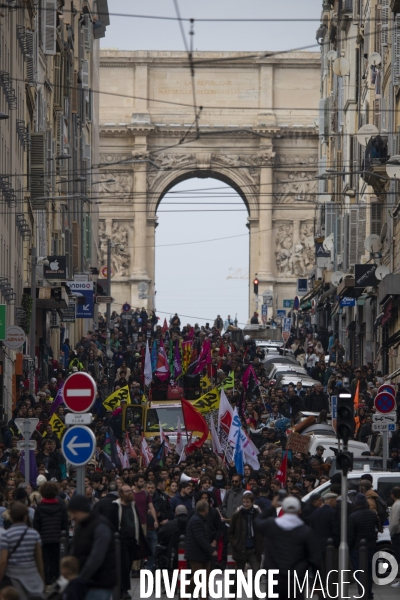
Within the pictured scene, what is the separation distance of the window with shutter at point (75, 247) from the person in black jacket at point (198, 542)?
147 feet

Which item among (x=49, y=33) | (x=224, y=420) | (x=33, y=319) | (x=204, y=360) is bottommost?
(x=224, y=420)

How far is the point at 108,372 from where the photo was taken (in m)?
51.8

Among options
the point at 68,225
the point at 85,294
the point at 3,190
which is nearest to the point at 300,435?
the point at 3,190

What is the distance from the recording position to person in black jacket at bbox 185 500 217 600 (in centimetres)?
1761

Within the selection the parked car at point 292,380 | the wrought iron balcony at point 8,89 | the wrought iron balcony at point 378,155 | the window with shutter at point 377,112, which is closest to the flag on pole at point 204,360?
the parked car at point 292,380

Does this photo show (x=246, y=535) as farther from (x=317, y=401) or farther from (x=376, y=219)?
(x=376, y=219)

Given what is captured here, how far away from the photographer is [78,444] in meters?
17.6

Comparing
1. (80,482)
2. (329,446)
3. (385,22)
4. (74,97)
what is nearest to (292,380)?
(385,22)

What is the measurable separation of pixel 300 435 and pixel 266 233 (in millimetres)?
59707

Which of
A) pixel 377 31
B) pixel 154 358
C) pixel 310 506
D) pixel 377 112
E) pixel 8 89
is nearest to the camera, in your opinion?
pixel 310 506

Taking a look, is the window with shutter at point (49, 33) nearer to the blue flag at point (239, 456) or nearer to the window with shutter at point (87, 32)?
the window with shutter at point (87, 32)

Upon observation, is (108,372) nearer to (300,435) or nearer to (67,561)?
(300,435)

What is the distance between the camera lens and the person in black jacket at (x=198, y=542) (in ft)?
57.8

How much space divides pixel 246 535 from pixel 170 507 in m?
2.26
